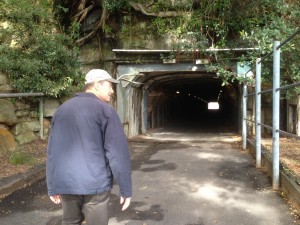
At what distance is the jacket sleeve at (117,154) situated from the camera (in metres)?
2.68

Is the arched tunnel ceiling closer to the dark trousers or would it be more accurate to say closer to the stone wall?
the stone wall

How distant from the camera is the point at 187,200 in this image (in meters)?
4.77

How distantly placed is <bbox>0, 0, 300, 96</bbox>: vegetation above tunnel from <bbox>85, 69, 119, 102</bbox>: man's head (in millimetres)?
5807

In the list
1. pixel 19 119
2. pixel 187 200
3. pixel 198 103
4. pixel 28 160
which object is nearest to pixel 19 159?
pixel 28 160

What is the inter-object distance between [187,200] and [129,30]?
7.39 metres

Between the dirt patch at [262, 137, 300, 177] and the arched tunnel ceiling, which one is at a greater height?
the arched tunnel ceiling

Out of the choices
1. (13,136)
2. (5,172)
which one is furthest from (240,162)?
(13,136)

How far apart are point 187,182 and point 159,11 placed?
6.42m

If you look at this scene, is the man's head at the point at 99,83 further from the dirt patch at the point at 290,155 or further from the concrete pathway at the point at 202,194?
the dirt patch at the point at 290,155

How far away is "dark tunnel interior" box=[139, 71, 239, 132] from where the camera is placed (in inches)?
767

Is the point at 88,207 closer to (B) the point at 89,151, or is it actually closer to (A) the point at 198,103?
(B) the point at 89,151

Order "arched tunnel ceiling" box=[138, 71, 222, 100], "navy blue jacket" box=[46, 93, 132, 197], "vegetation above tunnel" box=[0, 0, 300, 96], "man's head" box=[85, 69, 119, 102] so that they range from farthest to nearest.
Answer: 1. "arched tunnel ceiling" box=[138, 71, 222, 100]
2. "vegetation above tunnel" box=[0, 0, 300, 96]
3. "man's head" box=[85, 69, 119, 102]
4. "navy blue jacket" box=[46, 93, 132, 197]

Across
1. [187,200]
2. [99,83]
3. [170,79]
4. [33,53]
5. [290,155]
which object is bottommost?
[187,200]

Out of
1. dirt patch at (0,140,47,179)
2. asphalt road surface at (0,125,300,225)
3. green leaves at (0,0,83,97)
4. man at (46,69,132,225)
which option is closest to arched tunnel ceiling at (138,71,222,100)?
green leaves at (0,0,83,97)
